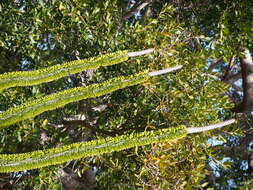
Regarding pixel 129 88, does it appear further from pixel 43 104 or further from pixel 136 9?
pixel 43 104

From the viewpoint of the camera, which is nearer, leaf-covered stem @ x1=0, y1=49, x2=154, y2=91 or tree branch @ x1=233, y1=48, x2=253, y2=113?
leaf-covered stem @ x1=0, y1=49, x2=154, y2=91

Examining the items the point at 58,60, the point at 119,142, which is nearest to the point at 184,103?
the point at 58,60

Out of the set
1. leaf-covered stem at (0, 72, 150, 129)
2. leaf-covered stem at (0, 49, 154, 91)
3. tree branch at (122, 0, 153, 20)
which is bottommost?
leaf-covered stem at (0, 72, 150, 129)

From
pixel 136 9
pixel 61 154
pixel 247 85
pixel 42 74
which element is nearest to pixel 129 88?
pixel 136 9

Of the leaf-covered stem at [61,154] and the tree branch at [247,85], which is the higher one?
the tree branch at [247,85]

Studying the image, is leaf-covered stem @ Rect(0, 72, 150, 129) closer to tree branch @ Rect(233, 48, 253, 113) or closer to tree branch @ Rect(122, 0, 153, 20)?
tree branch @ Rect(122, 0, 153, 20)

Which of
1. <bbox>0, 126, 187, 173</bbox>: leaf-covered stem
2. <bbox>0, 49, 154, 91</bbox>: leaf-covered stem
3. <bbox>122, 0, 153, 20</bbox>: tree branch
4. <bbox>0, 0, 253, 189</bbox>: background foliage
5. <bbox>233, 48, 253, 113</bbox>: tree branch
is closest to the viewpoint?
<bbox>0, 126, 187, 173</bbox>: leaf-covered stem

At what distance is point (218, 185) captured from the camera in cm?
572

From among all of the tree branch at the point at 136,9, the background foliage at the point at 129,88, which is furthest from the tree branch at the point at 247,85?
the tree branch at the point at 136,9

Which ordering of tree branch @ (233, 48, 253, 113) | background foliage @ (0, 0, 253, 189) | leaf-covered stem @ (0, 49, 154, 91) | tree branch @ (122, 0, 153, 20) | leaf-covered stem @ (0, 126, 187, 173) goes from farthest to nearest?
1. tree branch @ (233, 48, 253, 113)
2. tree branch @ (122, 0, 153, 20)
3. background foliage @ (0, 0, 253, 189)
4. leaf-covered stem @ (0, 49, 154, 91)
5. leaf-covered stem @ (0, 126, 187, 173)

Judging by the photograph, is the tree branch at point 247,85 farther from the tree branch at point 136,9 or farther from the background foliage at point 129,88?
the tree branch at point 136,9

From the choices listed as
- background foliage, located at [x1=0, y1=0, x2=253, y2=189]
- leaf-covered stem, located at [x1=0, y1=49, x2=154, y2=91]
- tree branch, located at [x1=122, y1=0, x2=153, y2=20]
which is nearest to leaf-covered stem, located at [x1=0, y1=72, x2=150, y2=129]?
leaf-covered stem, located at [x1=0, y1=49, x2=154, y2=91]

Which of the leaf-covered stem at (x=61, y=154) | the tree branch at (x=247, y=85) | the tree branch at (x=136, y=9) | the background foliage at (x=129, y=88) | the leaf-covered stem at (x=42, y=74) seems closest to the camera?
the leaf-covered stem at (x=61, y=154)

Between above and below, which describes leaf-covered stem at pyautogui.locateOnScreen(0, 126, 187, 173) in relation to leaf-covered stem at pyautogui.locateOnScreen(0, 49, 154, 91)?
below
